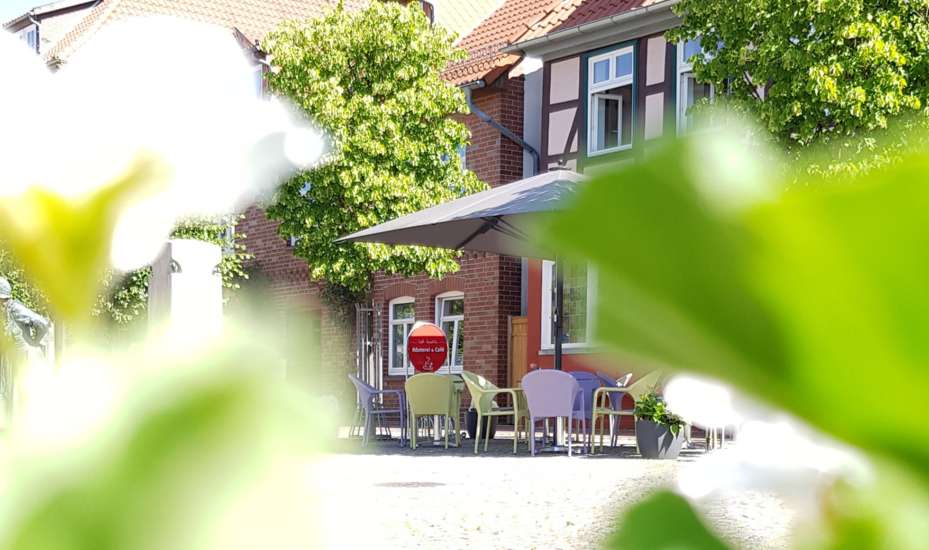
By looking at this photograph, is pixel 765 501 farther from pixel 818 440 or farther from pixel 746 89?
pixel 746 89

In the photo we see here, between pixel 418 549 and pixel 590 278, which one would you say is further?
pixel 418 549

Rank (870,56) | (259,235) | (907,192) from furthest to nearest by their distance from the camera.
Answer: (259,235) < (870,56) < (907,192)

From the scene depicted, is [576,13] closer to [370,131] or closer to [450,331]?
[370,131]

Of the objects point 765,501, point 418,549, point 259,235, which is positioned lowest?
point 418,549

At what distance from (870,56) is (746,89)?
1219 millimetres

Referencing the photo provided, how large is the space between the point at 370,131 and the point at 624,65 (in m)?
3.33

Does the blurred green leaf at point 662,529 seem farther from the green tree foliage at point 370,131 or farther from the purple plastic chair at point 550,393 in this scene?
the green tree foliage at point 370,131

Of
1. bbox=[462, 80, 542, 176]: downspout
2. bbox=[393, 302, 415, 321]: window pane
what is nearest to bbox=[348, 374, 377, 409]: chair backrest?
bbox=[462, 80, 542, 176]: downspout

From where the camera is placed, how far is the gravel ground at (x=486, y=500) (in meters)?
0.19

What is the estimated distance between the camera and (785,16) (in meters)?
9.93

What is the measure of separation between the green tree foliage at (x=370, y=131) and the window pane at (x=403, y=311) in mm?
3106

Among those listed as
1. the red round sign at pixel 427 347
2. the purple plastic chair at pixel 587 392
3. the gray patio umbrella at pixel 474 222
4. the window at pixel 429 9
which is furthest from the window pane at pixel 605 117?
the window at pixel 429 9

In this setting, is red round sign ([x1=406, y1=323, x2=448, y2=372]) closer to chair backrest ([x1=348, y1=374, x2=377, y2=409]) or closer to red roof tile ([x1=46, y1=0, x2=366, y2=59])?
chair backrest ([x1=348, y1=374, x2=377, y2=409])

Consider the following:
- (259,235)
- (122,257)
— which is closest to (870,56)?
(122,257)
